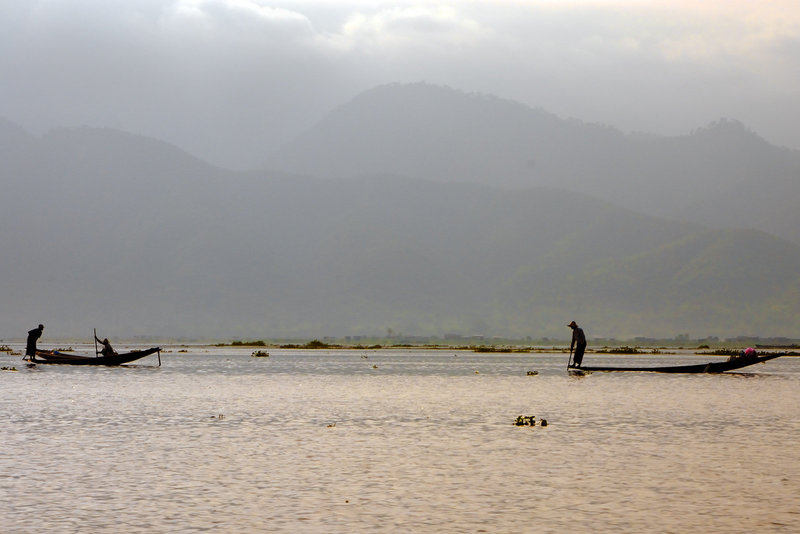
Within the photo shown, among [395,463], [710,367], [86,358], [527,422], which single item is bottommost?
[395,463]

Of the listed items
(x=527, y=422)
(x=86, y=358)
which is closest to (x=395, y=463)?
(x=527, y=422)

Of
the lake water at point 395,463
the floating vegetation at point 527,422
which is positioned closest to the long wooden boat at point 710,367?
the lake water at point 395,463

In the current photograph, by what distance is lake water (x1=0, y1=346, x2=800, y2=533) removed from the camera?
16438mm

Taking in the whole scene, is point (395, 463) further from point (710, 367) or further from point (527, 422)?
point (710, 367)

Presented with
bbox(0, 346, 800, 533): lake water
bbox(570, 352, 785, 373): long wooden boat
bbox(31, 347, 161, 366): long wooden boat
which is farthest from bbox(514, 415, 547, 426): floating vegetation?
bbox(31, 347, 161, 366): long wooden boat

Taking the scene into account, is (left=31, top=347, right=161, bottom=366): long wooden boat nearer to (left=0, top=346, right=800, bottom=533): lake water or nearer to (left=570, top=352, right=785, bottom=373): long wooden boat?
(left=0, top=346, right=800, bottom=533): lake water

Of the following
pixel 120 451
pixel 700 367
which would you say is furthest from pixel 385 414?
pixel 700 367

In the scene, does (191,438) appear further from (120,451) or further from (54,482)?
(54,482)

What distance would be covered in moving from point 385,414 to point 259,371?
34670 mm

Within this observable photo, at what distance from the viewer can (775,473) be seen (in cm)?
2117

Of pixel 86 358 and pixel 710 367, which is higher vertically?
pixel 86 358

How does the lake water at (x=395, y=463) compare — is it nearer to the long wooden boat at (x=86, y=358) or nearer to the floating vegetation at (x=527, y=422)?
the floating vegetation at (x=527, y=422)

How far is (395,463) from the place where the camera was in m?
22.4

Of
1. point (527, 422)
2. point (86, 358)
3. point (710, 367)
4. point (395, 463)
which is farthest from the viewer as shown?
point (86, 358)
